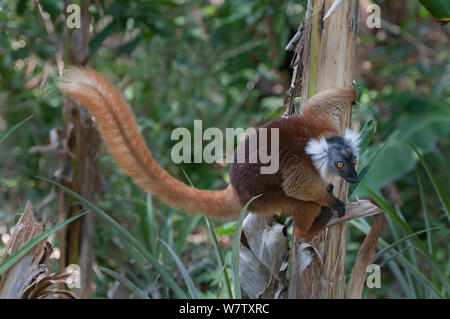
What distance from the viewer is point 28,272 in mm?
1413

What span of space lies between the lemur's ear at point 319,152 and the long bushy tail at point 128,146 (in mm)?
434

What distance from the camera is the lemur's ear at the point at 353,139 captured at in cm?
155

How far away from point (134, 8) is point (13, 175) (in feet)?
6.53

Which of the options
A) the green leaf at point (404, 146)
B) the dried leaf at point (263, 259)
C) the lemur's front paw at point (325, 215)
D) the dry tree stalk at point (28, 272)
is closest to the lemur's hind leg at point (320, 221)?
the lemur's front paw at point (325, 215)

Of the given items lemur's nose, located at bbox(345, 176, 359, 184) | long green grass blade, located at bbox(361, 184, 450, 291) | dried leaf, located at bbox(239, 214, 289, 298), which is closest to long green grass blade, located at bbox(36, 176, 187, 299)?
dried leaf, located at bbox(239, 214, 289, 298)

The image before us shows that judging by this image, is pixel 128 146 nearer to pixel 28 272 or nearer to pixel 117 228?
pixel 117 228

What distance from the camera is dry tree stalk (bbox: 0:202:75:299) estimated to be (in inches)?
54.5

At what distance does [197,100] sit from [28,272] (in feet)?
11.4

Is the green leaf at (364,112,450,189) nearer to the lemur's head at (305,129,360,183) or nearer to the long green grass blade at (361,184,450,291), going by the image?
the long green grass blade at (361,184,450,291)

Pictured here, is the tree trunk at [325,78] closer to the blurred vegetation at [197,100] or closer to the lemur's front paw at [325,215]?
the lemur's front paw at [325,215]

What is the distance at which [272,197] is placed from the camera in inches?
72.8

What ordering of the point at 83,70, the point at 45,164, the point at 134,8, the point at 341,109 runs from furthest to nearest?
1. the point at 45,164
2. the point at 134,8
3. the point at 341,109
4. the point at 83,70
